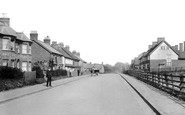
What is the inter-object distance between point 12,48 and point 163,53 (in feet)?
137

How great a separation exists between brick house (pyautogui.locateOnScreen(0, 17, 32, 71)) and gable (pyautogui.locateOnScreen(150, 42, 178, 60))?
120 feet

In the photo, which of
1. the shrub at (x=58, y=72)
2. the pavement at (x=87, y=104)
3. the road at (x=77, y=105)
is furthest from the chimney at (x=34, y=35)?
the road at (x=77, y=105)

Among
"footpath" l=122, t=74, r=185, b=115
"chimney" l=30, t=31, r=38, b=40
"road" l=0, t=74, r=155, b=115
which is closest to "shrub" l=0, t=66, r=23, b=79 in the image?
"road" l=0, t=74, r=155, b=115

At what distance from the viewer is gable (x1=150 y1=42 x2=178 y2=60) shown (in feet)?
197

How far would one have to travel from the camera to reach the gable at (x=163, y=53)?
60.2m

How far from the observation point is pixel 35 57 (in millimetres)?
49094

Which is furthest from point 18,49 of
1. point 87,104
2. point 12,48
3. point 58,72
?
point 87,104

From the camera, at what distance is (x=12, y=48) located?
31.9 meters

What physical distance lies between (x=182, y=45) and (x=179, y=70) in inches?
1076

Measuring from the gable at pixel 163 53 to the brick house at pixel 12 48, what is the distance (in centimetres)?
3654

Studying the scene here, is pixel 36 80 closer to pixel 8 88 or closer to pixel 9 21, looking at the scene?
pixel 8 88

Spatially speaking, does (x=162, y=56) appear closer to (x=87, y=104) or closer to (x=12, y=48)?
(x=12, y=48)

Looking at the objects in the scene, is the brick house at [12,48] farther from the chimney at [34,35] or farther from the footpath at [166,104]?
the footpath at [166,104]

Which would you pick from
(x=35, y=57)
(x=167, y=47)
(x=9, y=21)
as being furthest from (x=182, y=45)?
(x=9, y=21)
